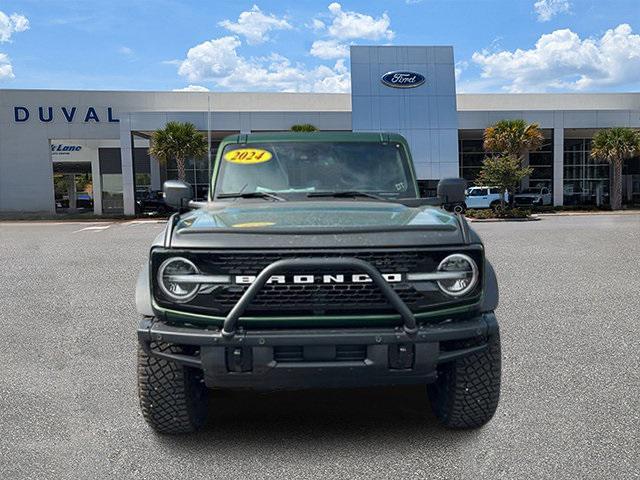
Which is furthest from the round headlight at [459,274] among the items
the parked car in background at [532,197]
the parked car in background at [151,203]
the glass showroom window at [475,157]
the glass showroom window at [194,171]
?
the glass showroom window at [475,157]

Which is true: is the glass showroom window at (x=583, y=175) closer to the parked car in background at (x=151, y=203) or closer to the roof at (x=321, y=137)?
the parked car in background at (x=151, y=203)

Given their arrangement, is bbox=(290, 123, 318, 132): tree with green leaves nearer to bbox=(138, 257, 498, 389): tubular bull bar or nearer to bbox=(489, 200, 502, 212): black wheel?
bbox=(489, 200, 502, 212): black wheel

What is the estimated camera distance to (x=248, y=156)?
482cm

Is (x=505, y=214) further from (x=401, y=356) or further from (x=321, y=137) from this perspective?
(x=401, y=356)

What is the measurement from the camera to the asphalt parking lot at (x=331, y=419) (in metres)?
3.26

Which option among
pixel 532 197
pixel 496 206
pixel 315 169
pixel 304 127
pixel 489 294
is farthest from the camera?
pixel 532 197

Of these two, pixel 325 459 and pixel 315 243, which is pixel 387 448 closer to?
pixel 325 459

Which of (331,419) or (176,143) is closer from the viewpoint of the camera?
(331,419)

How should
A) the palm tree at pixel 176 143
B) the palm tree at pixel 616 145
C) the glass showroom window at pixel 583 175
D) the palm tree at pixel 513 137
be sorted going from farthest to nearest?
the glass showroom window at pixel 583 175 < the palm tree at pixel 616 145 < the palm tree at pixel 513 137 < the palm tree at pixel 176 143

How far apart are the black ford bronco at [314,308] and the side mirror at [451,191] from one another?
98 cm

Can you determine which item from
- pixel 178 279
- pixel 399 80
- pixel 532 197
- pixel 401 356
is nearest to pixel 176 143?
pixel 399 80

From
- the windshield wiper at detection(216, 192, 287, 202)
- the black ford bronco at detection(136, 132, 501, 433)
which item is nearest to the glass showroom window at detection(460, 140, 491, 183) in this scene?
the windshield wiper at detection(216, 192, 287, 202)

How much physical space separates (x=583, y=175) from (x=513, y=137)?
44.6 ft

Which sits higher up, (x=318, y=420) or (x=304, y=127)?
(x=304, y=127)
